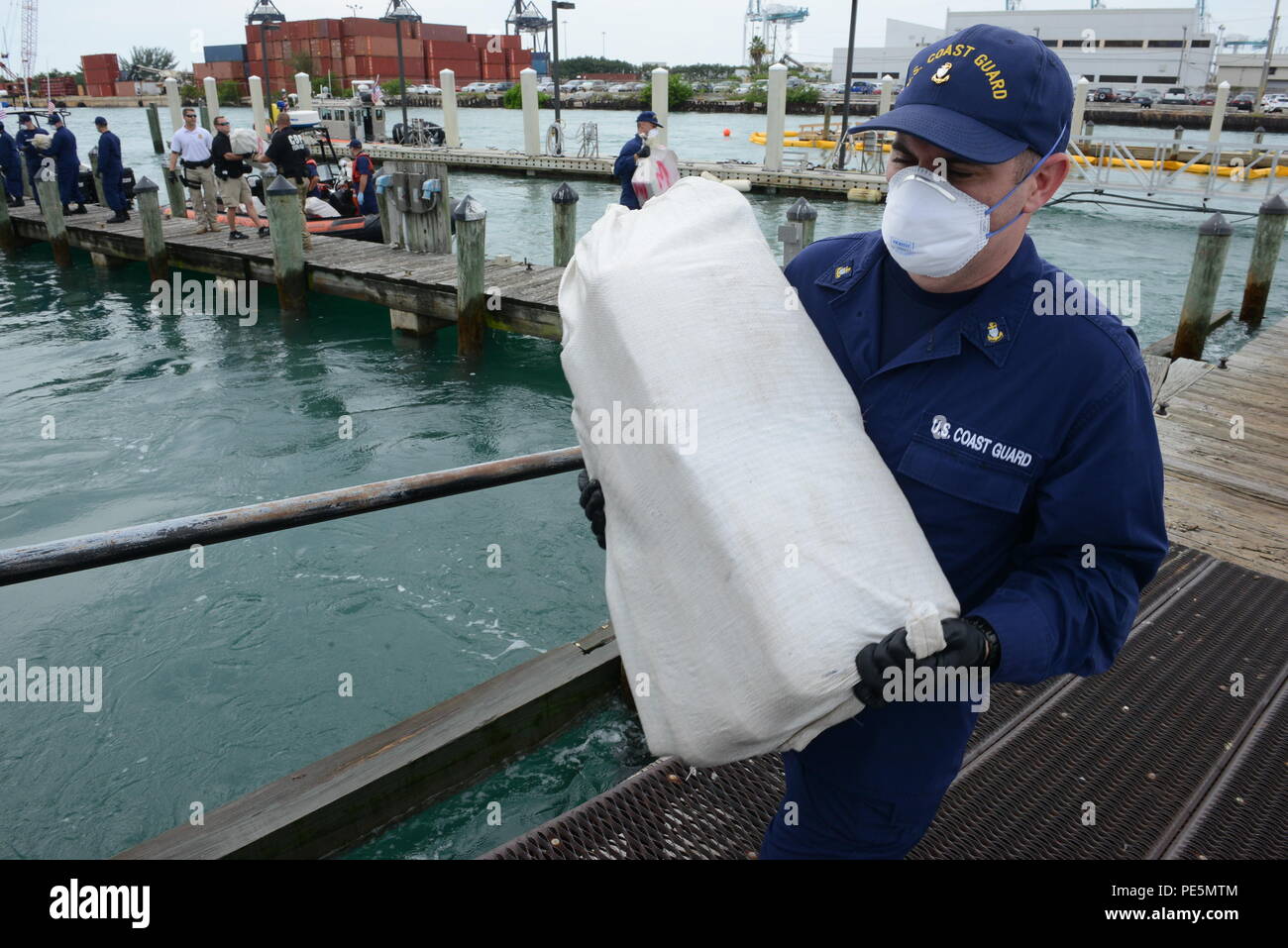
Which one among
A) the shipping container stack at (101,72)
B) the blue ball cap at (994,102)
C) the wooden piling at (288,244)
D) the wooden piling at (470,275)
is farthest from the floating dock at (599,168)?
the shipping container stack at (101,72)

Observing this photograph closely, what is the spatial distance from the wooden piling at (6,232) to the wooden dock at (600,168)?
8127mm

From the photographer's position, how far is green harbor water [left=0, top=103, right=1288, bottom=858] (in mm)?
4359

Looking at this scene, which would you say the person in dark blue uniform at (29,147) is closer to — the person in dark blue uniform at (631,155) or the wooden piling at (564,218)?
the wooden piling at (564,218)

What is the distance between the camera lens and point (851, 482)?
137cm

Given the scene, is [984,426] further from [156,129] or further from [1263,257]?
[156,129]

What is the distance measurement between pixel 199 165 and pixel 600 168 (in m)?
16.9

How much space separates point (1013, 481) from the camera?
141cm

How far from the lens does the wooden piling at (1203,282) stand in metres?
9.15
